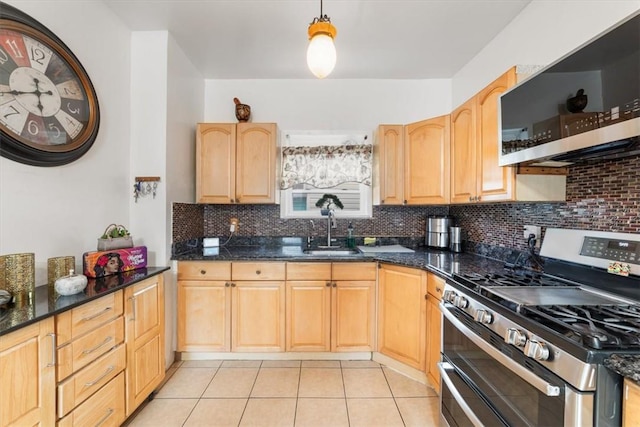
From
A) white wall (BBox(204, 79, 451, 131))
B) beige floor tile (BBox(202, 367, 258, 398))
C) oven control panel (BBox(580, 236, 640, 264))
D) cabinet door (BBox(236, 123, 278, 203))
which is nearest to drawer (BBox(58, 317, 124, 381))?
beige floor tile (BBox(202, 367, 258, 398))

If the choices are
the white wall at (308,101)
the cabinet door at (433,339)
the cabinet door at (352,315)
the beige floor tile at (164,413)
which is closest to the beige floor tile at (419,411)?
the cabinet door at (433,339)

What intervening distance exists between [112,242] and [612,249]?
9.16 ft

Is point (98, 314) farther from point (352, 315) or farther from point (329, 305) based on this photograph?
point (352, 315)

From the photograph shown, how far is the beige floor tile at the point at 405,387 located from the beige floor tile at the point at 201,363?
1378 millimetres

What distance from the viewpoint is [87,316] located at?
136 cm

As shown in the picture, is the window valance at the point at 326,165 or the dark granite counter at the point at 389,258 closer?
the dark granite counter at the point at 389,258

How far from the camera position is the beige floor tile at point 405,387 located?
2008 mm

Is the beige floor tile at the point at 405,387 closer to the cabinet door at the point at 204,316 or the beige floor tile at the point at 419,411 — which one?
the beige floor tile at the point at 419,411

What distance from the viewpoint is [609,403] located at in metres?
0.79

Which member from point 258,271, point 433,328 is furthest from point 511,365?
point 258,271

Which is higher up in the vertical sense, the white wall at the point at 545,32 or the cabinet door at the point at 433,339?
the white wall at the point at 545,32

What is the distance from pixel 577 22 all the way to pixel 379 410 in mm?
2582

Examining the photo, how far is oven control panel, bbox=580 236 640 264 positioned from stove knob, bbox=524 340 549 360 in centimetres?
75

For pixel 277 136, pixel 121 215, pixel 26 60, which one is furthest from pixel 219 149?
pixel 26 60
